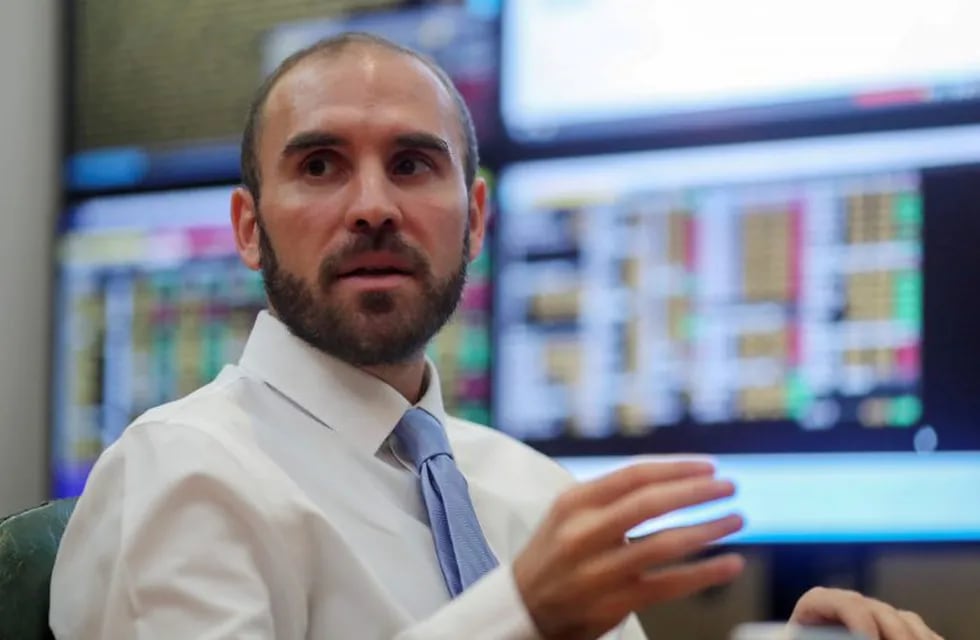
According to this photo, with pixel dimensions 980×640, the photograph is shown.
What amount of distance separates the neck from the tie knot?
0.14 ft

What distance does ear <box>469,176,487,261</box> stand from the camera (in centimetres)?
136

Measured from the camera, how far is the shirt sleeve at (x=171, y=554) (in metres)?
0.94

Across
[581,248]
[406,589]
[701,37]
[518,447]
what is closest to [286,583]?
[406,589]

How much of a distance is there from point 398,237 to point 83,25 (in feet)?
5.26

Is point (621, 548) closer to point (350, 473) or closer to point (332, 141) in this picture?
point (350, 473)

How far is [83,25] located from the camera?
2465 millimetres

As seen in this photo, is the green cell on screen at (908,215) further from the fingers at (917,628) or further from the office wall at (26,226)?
the office wall at (26,226)

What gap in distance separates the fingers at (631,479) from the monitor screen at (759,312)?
1018 mm

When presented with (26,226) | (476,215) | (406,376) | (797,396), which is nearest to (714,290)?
(797,396)

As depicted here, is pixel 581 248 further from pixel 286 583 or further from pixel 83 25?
pixel 83 25

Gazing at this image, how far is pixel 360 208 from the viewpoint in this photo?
3.80 ft

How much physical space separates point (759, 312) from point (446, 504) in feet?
2.83

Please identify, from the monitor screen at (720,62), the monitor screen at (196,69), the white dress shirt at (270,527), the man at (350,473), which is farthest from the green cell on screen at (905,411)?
the monitor screen at (196,69)

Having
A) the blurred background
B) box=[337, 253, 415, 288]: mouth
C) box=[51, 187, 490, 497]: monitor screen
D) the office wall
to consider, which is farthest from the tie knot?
the office wall
